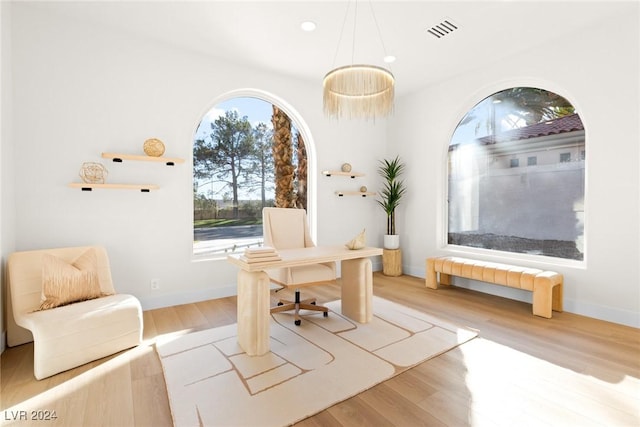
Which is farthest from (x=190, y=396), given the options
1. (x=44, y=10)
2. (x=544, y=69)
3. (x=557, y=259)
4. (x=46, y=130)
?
(x=544, y=69)

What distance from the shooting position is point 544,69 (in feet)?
11.2

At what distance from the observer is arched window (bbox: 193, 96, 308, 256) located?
3857 millimetres

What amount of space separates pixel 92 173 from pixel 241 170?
5.43 feet

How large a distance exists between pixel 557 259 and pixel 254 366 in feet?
11.4

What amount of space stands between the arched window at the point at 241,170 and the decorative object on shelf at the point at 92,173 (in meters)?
0.98

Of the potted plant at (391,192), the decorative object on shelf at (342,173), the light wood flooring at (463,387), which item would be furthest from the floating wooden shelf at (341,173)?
the light wood flooring at (463,387)

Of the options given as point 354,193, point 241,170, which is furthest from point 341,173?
point 241,170

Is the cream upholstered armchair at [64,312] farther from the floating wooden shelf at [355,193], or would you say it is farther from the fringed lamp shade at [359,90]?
the floating wooden shelf at [355,193]

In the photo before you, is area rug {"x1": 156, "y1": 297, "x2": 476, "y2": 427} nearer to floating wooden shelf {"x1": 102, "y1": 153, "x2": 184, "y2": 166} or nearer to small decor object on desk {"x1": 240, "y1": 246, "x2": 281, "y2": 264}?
small decor object on desk {"x1": 240, "y1": 246, "x2": 281, "y2": 264}

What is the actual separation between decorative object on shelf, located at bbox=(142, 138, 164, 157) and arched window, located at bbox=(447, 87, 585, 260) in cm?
391

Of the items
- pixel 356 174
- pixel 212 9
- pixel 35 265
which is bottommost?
pixel 35 265

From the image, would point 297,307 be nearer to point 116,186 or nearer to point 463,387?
point 463,387

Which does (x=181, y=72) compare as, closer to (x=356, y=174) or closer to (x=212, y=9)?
(x=212, y=9)

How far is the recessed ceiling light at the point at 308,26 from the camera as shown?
9.71 ft
